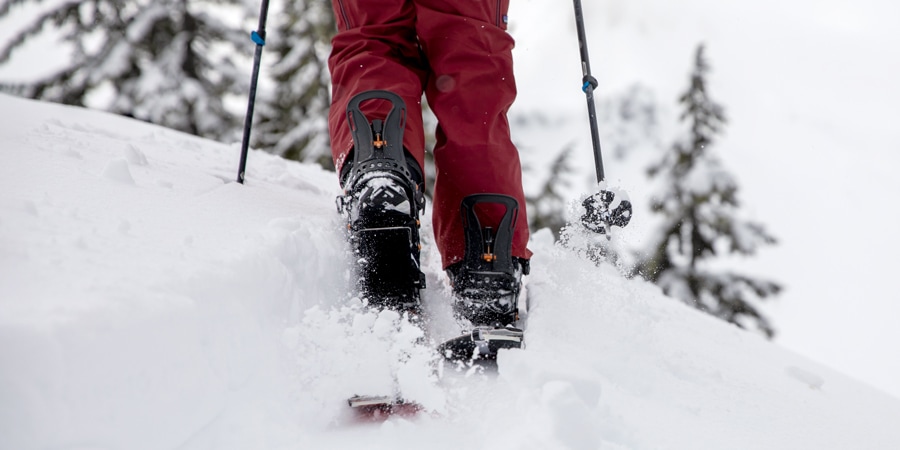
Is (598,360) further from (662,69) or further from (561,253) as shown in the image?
(662,69)

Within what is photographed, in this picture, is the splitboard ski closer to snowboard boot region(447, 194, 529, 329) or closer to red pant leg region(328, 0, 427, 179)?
snowboard boot region(447, 194, 529, 329)

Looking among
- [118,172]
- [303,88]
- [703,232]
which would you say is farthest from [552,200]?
[118,172]

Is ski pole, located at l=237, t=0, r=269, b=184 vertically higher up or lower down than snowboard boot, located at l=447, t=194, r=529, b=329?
higher up

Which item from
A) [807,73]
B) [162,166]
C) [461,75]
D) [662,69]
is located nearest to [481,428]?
[461,75]

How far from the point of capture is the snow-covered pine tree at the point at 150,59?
10.6 metres

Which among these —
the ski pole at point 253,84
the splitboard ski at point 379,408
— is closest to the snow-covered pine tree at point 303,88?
the ski pole at point 253,84

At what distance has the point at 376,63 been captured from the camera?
2.17 m

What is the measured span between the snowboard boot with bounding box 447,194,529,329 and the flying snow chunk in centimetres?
106

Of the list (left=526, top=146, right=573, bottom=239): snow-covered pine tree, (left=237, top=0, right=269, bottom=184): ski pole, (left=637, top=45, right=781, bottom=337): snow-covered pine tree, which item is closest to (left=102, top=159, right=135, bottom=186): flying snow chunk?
(left=237, top=0, right=269, bottom=184): ski pole

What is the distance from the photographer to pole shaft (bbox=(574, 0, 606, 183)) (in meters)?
2.29

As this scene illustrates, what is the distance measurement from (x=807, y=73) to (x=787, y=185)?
152 ft

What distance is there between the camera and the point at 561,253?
7.32 ft

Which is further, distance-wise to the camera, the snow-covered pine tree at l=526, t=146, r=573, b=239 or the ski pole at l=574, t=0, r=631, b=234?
the snow-covered pine tree at l=526, t=146, r=573, b=239

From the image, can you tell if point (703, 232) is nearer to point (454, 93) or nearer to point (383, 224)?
point (454, 93)
